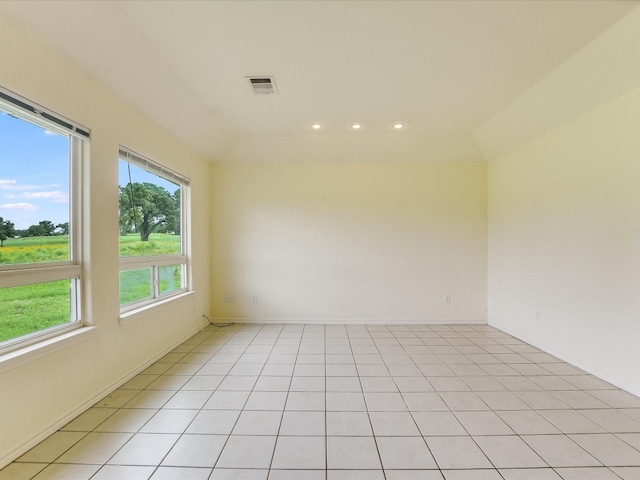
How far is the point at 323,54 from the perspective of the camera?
2.36 meters

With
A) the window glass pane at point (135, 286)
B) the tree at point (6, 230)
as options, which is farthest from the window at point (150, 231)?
the tree at point (6, 230)

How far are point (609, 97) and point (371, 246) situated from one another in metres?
2.95

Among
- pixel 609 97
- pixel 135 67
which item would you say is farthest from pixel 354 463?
pixel 609 97

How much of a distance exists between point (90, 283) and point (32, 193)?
0.72 meters

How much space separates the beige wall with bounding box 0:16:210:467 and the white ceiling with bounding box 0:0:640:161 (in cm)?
15

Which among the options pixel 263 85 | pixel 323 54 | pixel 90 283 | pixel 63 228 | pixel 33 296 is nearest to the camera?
pixel 33 296

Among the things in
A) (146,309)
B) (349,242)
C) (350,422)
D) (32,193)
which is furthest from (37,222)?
(349,242)

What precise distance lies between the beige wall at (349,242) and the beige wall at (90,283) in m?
1.33

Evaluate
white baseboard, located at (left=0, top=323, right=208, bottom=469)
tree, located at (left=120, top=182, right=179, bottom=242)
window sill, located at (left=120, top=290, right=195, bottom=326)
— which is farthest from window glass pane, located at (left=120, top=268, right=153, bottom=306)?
white baseboard, located at (left=0, top=323, right=208, bottom=469)

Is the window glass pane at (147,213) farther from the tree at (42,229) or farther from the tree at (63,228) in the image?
the tree at (42,229)

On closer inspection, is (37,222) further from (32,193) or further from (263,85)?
(263,85)

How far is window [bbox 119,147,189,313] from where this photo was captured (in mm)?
2740

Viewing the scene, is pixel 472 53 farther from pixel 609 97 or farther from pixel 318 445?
pixel 318 445

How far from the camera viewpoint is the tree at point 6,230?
1.70 metres
